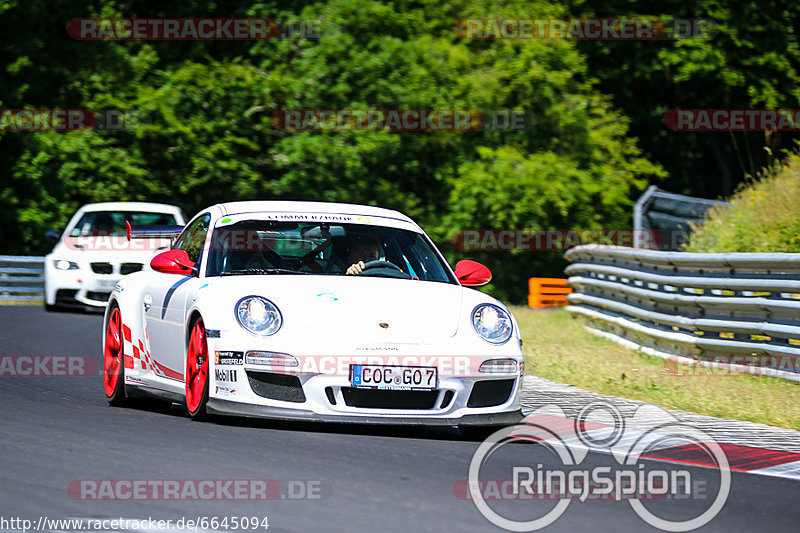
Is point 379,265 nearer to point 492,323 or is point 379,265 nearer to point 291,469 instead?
point 492,323

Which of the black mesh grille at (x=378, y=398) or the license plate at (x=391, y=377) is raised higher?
the license plate at (x=391, y=377)

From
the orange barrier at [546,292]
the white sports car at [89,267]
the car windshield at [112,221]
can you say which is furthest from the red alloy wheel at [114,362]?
the orange barrier at [546,292]

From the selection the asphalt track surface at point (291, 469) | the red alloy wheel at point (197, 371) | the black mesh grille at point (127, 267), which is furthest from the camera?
the black mesh grille at point (127, 267)

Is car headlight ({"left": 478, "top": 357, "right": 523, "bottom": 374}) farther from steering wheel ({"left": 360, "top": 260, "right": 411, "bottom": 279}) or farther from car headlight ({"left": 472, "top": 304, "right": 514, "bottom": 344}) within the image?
steering wheel ({"left": 360, "top": 260, "right": 411, "bottom": 279})

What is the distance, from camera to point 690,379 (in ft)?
36.9

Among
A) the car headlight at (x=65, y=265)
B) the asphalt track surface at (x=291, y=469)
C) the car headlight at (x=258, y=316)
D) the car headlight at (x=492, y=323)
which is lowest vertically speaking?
the asphalt track surface at (x=291, y=469)

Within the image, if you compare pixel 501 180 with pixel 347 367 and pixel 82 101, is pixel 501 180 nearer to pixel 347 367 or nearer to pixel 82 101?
pixel 82 101

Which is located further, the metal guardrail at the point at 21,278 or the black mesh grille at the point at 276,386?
the metal guardrail at the point at 21,278

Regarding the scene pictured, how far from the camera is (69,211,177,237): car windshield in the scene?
1956 cm

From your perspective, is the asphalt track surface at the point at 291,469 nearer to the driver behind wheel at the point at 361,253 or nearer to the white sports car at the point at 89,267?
the driver behind wheel at the point at 361,253

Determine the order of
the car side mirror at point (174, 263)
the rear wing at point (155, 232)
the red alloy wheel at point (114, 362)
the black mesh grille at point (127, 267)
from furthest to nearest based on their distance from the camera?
1. the black mesh grille at point (127, 267)
2. the rear wing at point (155, 232)
3. the red alloy wheel at point (114, 362)
4. the car side mirror at point (174, 263)

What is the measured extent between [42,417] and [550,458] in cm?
309

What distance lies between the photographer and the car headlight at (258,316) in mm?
7477

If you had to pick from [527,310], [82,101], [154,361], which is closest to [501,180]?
[527,310]
